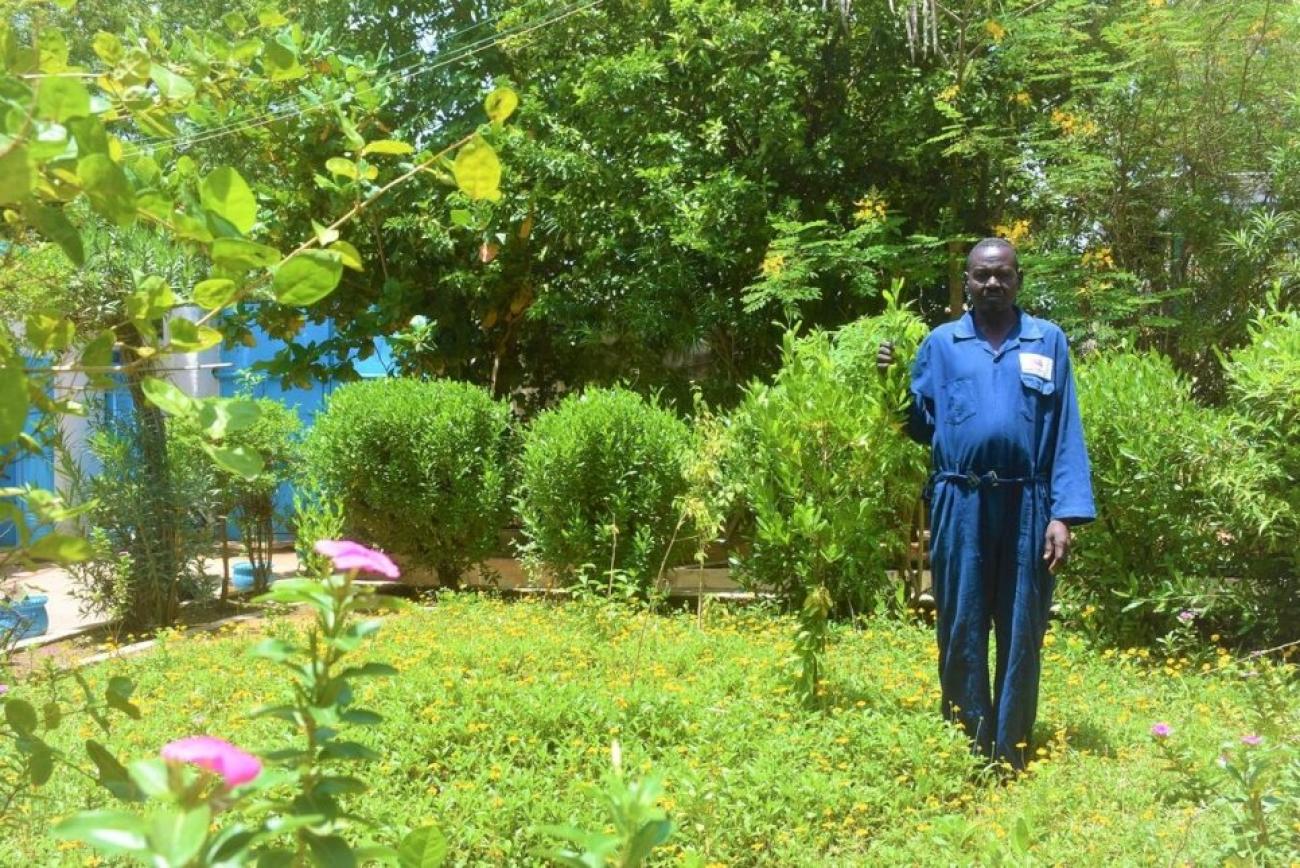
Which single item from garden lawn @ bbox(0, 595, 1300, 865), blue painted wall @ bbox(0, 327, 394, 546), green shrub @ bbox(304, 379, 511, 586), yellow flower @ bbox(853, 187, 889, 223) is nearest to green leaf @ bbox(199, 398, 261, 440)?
garden lawn @ bbox(0, 595, 1300, 865)

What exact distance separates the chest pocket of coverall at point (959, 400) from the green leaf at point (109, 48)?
3.24 m

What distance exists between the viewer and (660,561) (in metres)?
8.26

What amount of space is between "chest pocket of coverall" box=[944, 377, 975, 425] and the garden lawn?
1175mm

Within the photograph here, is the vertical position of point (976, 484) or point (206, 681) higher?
point (976, 484)

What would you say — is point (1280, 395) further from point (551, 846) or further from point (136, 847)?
point (136, 847)

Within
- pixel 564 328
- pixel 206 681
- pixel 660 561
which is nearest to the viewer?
pixel 206 681

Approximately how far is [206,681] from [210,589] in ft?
11.4

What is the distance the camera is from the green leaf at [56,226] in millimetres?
1292

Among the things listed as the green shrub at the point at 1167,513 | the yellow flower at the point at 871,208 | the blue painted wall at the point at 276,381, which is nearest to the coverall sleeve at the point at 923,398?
the green shrub at the point at 1167,513

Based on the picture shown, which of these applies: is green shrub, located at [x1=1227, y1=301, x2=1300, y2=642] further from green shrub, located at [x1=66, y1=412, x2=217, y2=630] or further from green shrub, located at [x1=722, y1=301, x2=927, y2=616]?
green shrub, located at [x1=66, y1=412, x2=217, y2=630]

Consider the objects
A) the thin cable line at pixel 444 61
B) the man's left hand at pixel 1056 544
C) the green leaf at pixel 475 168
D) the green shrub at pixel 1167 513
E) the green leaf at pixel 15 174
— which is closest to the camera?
the green leaf at pixel 15 174

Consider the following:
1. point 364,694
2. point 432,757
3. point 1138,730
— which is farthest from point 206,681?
point 1138,730

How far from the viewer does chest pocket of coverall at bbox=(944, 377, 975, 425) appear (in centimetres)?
430

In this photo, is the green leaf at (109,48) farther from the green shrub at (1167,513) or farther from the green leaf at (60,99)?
the green shrub at (1167,513)
